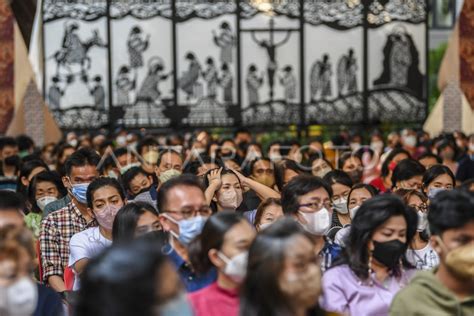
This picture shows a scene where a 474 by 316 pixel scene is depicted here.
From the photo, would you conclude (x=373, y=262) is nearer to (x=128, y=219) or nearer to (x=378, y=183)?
(x=128, y=219)

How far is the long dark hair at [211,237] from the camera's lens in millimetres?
4406

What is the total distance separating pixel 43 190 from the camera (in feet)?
27.8

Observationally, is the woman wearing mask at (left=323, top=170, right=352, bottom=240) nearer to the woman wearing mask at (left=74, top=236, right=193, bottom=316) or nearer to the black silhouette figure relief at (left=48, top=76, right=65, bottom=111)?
the woman wearing mask at (left=74, top=236, right=193, bottom=316)

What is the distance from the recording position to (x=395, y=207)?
4992 millimetres

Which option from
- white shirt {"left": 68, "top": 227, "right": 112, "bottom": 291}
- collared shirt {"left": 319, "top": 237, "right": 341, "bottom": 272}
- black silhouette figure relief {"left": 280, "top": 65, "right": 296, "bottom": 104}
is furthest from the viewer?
black silhouette figure relief {"left": 280, "top": 65, "right": 296, "bottom": 104}

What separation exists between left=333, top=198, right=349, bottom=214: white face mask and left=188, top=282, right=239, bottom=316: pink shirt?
11.2ft

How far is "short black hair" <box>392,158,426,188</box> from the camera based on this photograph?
9.05m

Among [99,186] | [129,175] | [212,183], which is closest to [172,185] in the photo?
[99,186]

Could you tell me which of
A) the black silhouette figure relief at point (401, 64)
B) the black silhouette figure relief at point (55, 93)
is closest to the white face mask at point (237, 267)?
the black silhouette figure relief at point (55, 93)

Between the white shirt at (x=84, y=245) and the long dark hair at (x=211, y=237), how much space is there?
182 cm

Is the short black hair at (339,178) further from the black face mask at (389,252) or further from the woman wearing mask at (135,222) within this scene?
the black face mask at (389,252)

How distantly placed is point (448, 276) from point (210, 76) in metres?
17.4

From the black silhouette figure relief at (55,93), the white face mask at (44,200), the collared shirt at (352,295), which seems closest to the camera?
the collared shirt at (352,295)

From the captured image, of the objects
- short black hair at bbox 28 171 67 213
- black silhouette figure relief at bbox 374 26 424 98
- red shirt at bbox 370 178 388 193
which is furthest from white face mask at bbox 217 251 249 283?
black silhouette figure relief at bbox 374 26 424 98
